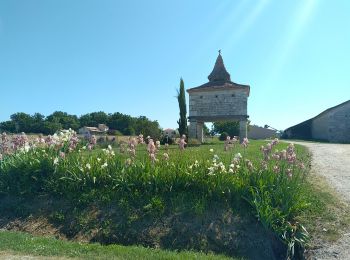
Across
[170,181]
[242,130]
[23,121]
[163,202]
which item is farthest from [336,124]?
[23,121]

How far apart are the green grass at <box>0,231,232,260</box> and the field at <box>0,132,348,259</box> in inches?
17.2

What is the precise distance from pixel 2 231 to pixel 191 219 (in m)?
3.29

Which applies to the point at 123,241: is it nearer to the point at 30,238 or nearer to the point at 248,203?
the point at 30,238

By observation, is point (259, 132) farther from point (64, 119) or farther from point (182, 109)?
point (64, 119)

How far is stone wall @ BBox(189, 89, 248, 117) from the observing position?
32656 mm

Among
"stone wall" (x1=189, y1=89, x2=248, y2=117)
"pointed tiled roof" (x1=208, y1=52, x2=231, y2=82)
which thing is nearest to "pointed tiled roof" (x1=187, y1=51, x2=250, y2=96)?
"pointed tiled roof" (x1=208, y1=52, x2=231, y2=82)

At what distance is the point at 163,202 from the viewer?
620 cm

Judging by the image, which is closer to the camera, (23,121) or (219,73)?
(219,73)

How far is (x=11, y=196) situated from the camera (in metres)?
7.10

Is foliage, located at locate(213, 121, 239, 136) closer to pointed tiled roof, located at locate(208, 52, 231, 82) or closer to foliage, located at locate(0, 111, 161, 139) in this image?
foliage, located at locate(0, 111, 161, 139)

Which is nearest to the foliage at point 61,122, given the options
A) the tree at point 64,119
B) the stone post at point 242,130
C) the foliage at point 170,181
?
the tree at point 64,119

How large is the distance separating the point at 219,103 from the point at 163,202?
90.8ft

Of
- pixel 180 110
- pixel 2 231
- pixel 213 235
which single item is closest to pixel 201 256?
pixel 213 235

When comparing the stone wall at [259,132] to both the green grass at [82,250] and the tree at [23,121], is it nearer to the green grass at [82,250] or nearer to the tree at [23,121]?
the tree at [23,121]
